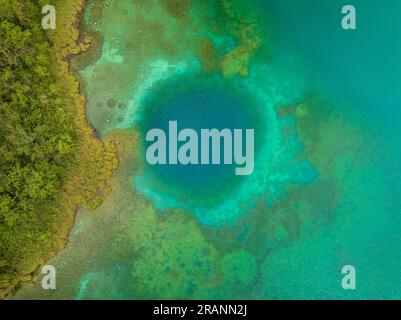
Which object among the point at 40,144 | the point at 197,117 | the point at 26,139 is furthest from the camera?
the point at 197,117

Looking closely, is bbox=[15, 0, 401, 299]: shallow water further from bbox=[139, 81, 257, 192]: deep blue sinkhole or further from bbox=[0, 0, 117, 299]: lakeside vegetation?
bbox=[0, 0, 117, 299]: lakeside vegetation

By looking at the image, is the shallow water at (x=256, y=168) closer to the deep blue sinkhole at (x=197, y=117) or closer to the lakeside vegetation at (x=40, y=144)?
the deep blue sinkhole at (x=197, y=117)

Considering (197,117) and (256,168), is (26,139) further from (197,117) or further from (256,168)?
(256,168)

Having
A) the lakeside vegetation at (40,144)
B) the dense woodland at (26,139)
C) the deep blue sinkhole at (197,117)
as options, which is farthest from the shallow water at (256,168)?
the dense woodland at (26,139)

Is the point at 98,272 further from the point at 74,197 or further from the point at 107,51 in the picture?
the point at 107,51

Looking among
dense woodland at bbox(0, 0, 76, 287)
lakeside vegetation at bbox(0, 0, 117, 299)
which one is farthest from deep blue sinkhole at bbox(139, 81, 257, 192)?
dense woodland at bbox(0, 0, 76, 287)

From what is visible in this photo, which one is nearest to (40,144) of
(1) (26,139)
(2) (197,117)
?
(1) (26,139)
